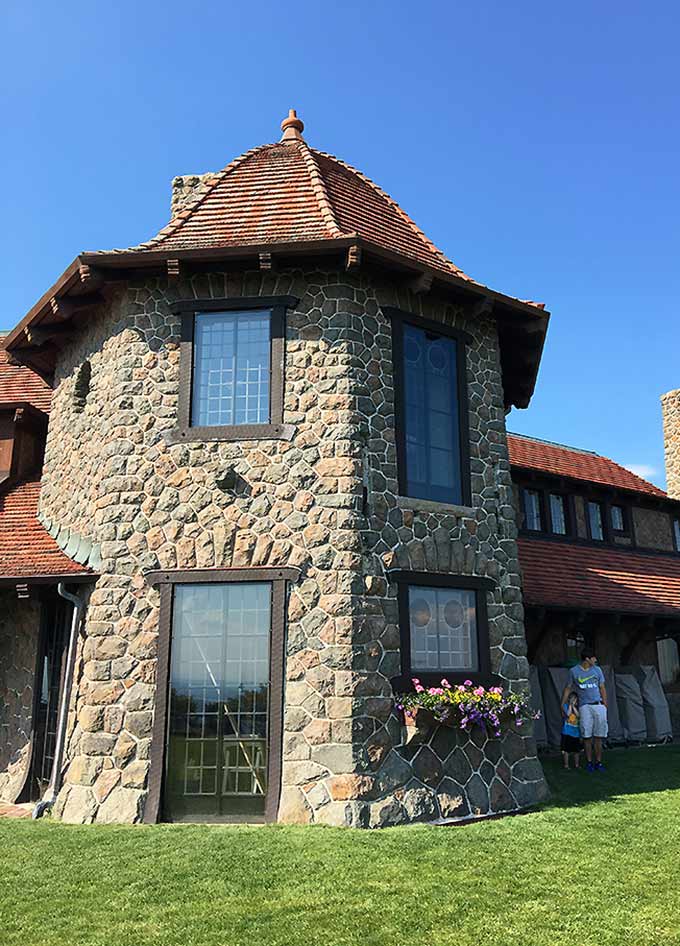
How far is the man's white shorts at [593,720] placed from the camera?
Result: 12.2m

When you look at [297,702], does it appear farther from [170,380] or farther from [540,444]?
[540,444]

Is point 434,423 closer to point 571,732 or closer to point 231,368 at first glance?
point 231,368

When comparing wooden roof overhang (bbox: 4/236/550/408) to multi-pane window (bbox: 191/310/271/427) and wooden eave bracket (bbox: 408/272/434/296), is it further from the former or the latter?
multi-pane window (bbox: 191/310/271/427)

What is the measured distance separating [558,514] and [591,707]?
620cm

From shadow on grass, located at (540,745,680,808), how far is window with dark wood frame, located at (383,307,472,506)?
3963mm

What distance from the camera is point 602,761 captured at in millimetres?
13227

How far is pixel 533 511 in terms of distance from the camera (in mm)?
17250

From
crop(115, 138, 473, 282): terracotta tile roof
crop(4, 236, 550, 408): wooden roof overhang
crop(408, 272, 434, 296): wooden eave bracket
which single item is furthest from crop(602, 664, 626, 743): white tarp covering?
crop(408, 272, 434, 296): wooden eave bracket

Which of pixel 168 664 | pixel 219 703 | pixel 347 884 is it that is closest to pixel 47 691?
pixel 168 664

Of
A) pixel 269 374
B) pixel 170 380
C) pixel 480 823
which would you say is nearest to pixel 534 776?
pixel 480 823

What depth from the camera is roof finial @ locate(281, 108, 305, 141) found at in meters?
13.1

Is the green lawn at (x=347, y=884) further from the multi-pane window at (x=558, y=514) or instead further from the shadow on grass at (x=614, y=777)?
the multi-pane window at (x=558, y=514)

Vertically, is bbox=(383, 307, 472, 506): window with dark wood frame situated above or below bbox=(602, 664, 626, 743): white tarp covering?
above

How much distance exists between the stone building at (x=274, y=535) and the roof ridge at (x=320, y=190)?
0.06 meters
